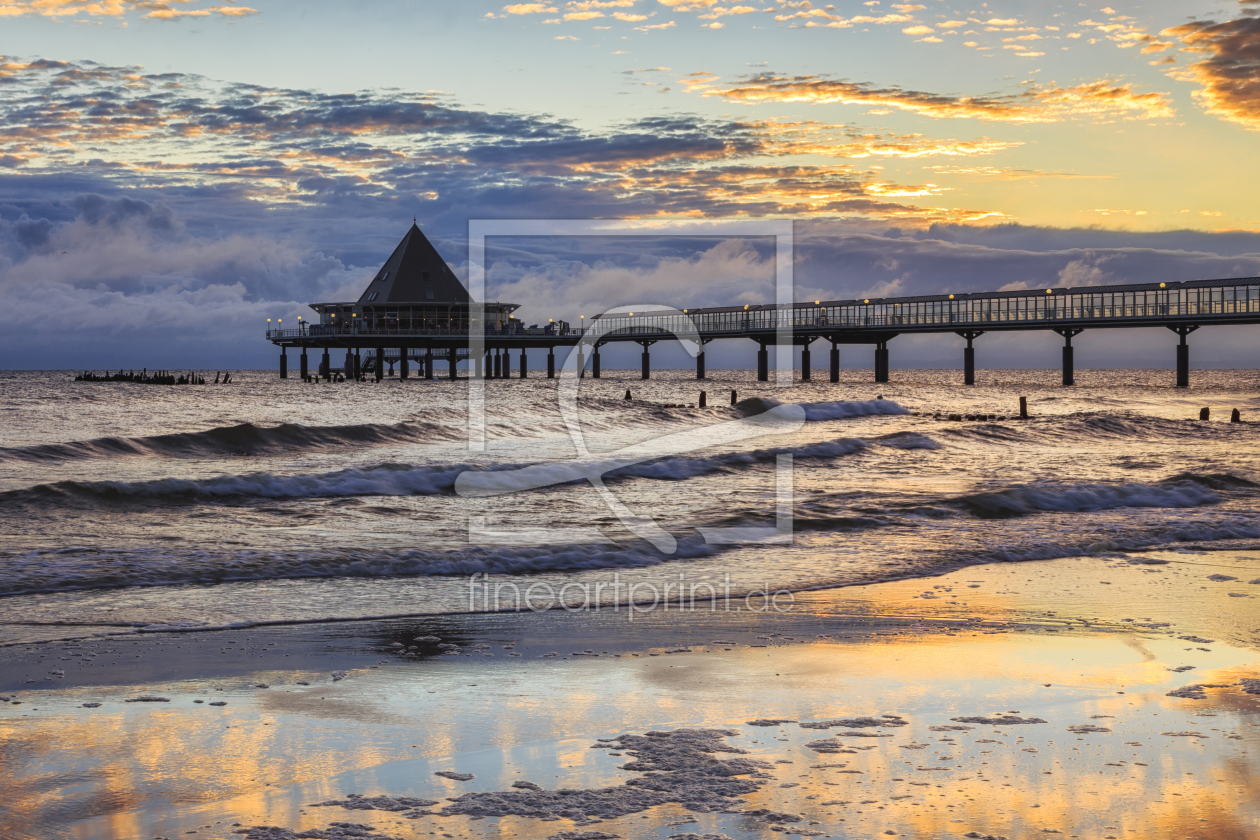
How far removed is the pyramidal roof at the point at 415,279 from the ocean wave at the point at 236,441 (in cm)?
8237

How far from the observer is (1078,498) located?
1742cm

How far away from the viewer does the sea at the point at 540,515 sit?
9.44 metres

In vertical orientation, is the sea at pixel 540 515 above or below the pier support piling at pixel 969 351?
below

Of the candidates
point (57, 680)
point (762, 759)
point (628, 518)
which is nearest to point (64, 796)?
point (57, 680)

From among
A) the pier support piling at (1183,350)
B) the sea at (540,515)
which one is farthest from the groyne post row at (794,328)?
the sea at (540,515)

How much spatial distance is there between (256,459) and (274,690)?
20850 mm

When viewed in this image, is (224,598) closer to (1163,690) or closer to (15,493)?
(1163,690)

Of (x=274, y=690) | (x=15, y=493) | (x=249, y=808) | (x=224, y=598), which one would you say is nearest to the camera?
(x=249, y=808)

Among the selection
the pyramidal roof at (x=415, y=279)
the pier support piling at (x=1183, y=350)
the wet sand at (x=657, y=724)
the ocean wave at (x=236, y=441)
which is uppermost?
the pyramidal roof at (x=415, y=279)

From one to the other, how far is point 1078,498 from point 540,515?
931cm

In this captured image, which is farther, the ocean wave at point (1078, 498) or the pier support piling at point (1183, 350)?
the pier support piling at point (1183, 350)

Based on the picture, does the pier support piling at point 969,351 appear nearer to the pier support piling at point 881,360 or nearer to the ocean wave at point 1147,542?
the pier support piling at point 881,360

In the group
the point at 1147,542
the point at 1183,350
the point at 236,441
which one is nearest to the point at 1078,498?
the point at 1147,542

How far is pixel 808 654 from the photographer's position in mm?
7031
